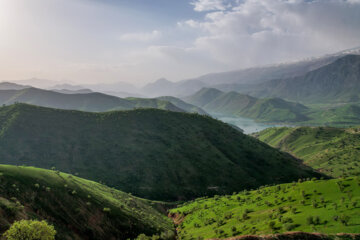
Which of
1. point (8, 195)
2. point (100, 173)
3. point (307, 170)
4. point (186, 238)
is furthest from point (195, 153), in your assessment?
point (8, 195)

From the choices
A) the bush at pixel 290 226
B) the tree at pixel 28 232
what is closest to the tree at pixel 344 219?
the bush at pixel 290 226

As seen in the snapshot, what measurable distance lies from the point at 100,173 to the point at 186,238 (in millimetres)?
66447

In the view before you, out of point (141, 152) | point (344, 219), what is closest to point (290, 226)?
point (344, 219)

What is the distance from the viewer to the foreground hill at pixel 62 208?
115ft

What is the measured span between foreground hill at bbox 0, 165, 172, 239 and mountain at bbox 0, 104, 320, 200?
4626cm

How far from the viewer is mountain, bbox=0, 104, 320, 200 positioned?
10175cm

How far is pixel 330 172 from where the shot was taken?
15350 cm

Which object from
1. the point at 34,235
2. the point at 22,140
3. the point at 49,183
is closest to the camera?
the point at 34,235

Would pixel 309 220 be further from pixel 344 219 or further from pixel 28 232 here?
pixel 28 232

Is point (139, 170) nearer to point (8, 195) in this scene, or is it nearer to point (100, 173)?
point (100, 173)

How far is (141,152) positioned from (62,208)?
79.3 m

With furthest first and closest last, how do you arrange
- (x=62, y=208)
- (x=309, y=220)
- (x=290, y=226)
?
(x=62, y=208)
(x=290, y=226)
(x=309, y=220)

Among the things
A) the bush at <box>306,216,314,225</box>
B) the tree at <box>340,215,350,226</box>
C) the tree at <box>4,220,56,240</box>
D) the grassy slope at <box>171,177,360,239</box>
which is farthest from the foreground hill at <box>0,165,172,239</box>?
the tree at <box>340,215,350,226</box>

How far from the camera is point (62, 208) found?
132ft
